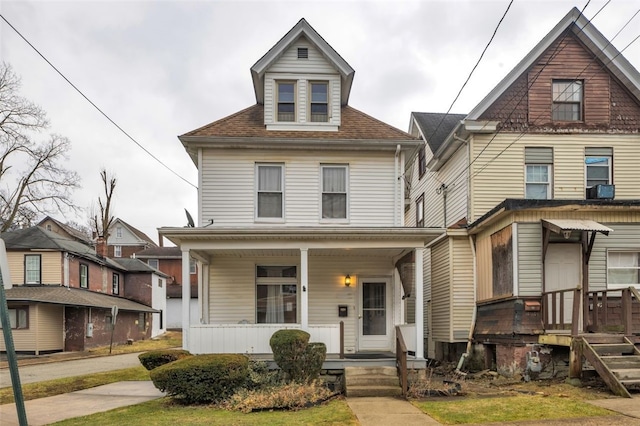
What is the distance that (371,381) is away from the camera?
1059 cm

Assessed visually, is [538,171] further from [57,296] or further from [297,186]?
[57,296]

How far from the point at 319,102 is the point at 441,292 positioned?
775 cm

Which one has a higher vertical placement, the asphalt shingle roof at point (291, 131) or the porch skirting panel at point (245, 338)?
the asphalt shingle roof at point (291, 131)

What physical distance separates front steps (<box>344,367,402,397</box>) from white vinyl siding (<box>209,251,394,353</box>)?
3.00 m

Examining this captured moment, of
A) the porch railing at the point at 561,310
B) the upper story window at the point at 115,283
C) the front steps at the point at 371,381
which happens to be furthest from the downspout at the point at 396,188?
the upper story window at the point at 115,283

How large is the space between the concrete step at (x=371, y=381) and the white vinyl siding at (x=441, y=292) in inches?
228

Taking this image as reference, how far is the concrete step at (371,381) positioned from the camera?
10.5 meters

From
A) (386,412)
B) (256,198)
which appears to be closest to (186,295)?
(256,198)

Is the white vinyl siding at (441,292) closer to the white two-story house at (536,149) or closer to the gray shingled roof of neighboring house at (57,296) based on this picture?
the white two-story house at (536,149)

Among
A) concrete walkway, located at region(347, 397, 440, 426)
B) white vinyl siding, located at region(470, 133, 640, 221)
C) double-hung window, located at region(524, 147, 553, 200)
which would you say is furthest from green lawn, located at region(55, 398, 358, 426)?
double-hung window, located at region(524, 147, 553, 200)

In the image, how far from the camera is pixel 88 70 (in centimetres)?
1205

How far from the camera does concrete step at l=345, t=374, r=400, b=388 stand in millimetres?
10523

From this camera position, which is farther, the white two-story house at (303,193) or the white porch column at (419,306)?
the white two-story house at (303,193)

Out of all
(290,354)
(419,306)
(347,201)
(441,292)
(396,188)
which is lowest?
(290,354)
